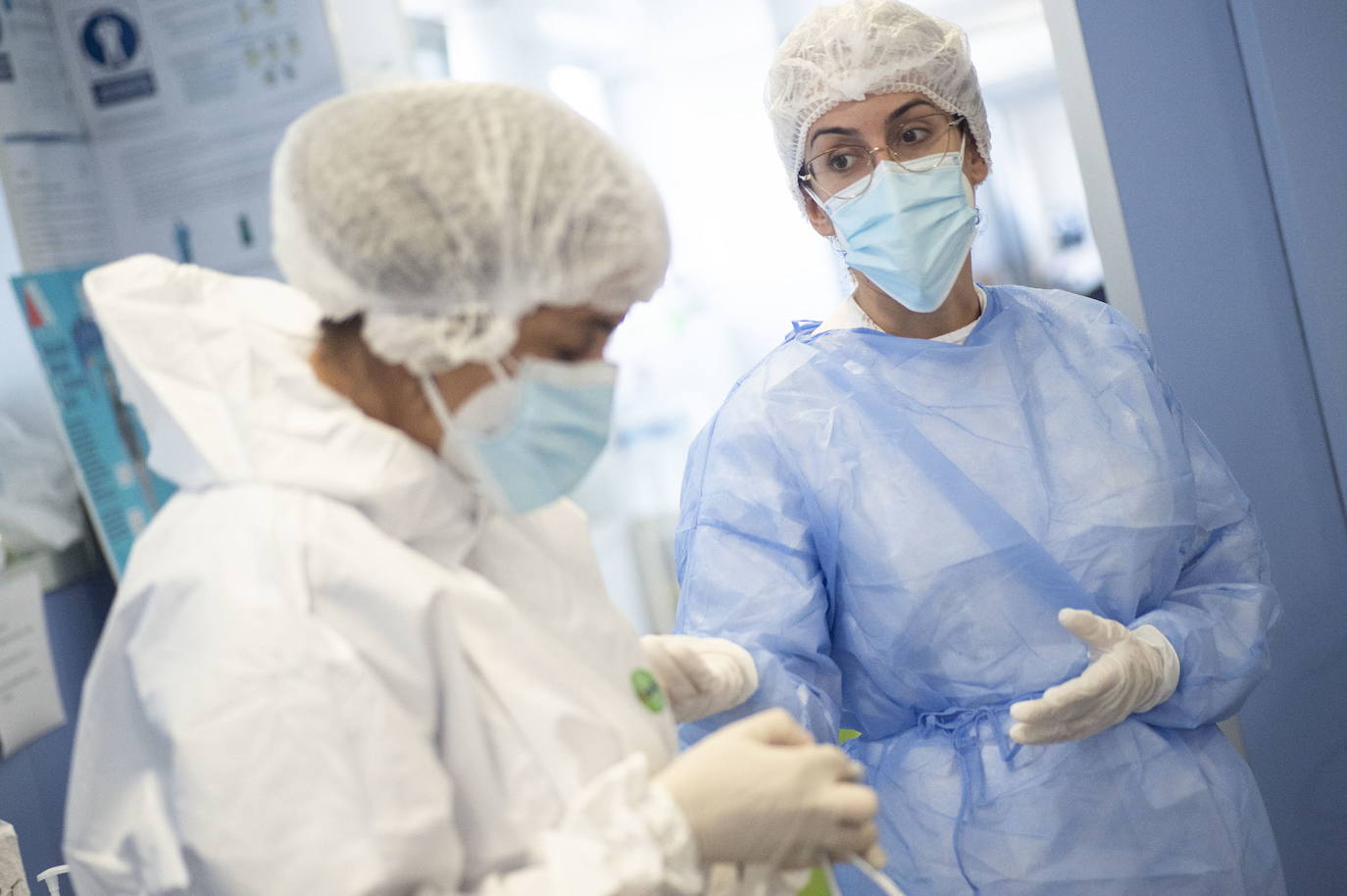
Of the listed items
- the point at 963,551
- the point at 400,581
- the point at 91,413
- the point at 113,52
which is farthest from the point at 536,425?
the point at 113,52

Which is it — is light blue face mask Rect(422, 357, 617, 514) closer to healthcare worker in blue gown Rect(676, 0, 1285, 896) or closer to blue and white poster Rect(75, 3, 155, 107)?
healthcare worker in blue gown Rect(676, 0, 1285, 896)

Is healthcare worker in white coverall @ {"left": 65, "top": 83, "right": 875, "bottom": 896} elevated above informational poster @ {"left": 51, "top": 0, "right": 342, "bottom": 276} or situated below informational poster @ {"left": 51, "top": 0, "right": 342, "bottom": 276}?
below

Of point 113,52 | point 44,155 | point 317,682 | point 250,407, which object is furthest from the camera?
point 113,52

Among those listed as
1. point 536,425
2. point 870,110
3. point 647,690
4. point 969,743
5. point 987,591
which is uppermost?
point 870,110

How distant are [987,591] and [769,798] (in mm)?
534

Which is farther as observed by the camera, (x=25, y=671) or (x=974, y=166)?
(x=25, y=671)

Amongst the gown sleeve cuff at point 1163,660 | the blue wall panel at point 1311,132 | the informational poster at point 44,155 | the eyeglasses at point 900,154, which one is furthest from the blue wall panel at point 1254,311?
the informational poster at point 44,155

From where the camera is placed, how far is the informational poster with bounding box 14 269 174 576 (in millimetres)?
2029

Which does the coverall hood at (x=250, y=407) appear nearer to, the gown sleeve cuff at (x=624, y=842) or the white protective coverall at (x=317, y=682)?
the white protective coverall at (x=317, y=682)

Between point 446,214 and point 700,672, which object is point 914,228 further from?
point 446,214

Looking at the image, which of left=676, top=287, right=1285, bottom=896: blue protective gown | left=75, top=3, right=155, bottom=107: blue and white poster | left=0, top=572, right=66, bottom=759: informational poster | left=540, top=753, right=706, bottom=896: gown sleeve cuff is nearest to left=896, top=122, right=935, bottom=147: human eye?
left=676, top=287, right=1285, bottom=896: blue protective gown

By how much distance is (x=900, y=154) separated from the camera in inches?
54.2

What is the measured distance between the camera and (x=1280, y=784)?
1.83 meters

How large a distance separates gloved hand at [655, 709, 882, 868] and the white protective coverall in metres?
0.03
